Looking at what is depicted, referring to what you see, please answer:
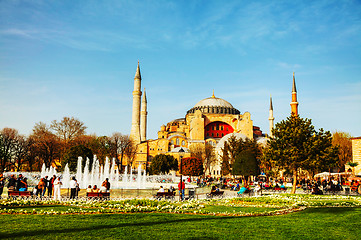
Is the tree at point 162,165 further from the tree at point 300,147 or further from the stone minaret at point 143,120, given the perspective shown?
the tree at point 300,147

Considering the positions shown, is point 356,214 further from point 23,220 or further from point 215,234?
point 23,220

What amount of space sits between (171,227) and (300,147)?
13964mm

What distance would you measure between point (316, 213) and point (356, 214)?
98 centimetres

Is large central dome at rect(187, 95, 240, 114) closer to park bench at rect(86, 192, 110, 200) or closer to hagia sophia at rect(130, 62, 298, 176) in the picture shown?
hagia sophia at rect(130, 62, 298, 176)

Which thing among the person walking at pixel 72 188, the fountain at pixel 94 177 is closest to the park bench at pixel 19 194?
the person walking at pixel 72 188

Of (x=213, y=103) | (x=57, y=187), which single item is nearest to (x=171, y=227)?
(x=57, y=187)

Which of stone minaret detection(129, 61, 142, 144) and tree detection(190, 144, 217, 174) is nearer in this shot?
tree detection(190, 144, 217, 174)

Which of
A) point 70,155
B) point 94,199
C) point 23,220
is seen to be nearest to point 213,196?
point 94,199

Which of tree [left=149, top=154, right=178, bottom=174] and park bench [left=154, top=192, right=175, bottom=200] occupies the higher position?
tree [left=149, top=154, right=178, bottom=174]

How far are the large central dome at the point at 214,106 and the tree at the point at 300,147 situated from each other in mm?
53268

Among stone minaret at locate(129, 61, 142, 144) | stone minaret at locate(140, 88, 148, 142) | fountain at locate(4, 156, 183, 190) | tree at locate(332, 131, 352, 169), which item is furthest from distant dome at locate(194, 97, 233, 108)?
fountain at locate(4, 156, 183, 190)

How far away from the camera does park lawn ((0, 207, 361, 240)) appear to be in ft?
18.7

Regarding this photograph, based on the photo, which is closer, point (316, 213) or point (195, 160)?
point (316, 213)

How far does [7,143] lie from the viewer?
37.2 m
